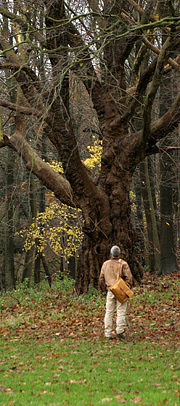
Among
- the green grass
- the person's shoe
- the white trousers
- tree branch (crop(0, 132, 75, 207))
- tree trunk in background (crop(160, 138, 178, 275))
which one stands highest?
tree branch (crop(0, 132, 75, 207))

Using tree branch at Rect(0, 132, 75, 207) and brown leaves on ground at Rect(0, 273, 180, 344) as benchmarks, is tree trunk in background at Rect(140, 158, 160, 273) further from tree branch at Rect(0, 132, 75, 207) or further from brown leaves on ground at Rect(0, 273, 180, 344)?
tree branch at Rect(0, 132, 75, 207)

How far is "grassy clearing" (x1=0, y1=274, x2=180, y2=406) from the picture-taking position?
6.22 metres

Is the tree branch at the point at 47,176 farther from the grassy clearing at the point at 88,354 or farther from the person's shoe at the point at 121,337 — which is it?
the person's shoe at the point at 121,337

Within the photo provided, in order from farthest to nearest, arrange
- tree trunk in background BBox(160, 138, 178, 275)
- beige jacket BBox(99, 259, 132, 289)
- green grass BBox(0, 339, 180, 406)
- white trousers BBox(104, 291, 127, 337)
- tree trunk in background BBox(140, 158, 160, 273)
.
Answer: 1. tree trunk in background BBox(140, 158, 160, 273)
2. tree trunk in background BBox(160, 138, 178, 275)
3. beige jacket BBox(99, 259, 132, 289)
4. white trousers BBox(104, 291, 127, 337)
5. green grass BBox(0, 339, 180, 406)

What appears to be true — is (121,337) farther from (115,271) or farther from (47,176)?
(47,176)

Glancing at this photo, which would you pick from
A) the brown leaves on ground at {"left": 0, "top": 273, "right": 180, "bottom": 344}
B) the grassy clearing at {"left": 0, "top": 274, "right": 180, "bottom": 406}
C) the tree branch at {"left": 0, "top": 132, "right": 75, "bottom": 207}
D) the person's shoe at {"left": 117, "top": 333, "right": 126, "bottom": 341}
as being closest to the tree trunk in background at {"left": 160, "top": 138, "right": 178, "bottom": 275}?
the brown leaves on ground at {"left": 0, "top": 273, "right": 180, "bottom": 344}

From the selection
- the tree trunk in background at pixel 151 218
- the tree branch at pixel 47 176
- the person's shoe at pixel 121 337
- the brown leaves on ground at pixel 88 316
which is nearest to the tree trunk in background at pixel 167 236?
the tree trunk in background at pixel 151 218

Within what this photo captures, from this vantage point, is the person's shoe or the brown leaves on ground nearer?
the person's shoe

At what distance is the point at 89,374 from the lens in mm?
7215

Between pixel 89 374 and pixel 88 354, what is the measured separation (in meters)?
1.36

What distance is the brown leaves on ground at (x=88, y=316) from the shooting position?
34.2 feet

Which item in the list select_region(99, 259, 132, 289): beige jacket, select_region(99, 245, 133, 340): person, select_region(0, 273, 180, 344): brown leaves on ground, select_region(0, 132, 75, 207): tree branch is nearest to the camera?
select_region(99, 245, 133, 340): person

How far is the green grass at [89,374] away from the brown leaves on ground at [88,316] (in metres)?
0.89

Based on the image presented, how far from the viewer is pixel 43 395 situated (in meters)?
6.29
